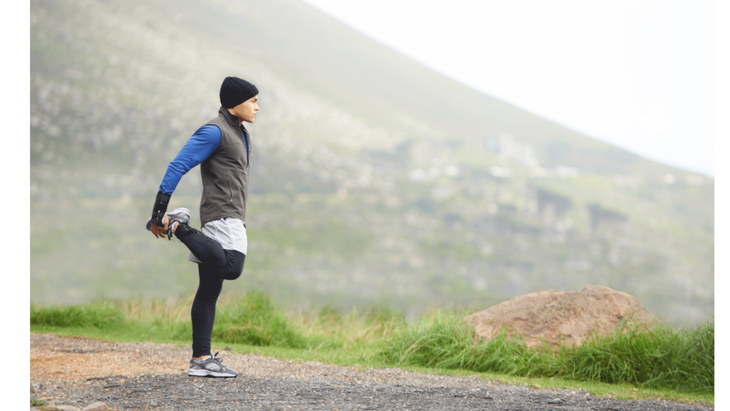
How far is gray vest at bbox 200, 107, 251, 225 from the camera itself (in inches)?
145

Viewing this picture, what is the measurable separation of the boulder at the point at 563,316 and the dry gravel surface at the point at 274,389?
45.0 inches

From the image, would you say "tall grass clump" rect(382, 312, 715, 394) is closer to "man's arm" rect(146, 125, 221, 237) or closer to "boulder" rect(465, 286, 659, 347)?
"boulder" rect(465, 286, 659, 347)

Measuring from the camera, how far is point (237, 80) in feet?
12.7

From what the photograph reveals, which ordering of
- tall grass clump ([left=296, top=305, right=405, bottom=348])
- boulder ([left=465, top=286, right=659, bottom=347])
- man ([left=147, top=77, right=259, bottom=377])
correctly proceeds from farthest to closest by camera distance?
1. tall grass clump ([left=296, top=305, right=405, bottom=348])
2. boulder ([left=465, top=286, right=659, bottom=347])
3. man ([left=147, top=77, right=259, bottom=377])

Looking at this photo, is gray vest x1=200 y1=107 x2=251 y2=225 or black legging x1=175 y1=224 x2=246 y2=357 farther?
gray vest x1=200 y1=107 x2=251 y2=225

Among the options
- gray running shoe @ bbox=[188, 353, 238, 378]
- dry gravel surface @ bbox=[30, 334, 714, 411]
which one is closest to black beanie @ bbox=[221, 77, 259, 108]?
gray running shoe @ bbox=[188, 353, 238, 378]

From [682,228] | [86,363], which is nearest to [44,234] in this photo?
[86,363]

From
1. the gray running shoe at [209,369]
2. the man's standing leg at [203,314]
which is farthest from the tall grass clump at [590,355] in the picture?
the man's standing leg at [203,314]

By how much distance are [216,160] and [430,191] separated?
240ft

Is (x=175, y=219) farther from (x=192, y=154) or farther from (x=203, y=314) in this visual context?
(x=203, y=314)

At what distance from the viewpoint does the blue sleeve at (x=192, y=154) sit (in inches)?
136

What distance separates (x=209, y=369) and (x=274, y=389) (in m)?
0.57

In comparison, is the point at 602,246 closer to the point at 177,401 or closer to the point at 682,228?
the point at 682,228

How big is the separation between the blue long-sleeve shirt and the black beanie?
0.94ft
